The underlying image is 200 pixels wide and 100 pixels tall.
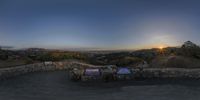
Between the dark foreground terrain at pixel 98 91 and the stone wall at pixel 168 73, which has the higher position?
the stone wall at pixel 168 73

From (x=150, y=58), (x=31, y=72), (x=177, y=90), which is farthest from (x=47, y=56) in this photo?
(x=177, y=90)

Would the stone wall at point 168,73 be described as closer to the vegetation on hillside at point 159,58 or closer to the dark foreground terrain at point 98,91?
the dark foreground terrain at point 98,91

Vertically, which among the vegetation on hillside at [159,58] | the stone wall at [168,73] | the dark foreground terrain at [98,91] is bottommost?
the dark foreground terrain at [98,91]

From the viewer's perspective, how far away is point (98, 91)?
51.4 ft

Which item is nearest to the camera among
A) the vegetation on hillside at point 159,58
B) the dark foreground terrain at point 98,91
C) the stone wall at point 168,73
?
the dark foreground terrain at point 98,91

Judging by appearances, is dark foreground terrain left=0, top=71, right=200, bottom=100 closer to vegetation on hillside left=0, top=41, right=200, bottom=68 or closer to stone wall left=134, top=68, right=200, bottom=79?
stone wall left=134, top=68, right=200, bottom=79

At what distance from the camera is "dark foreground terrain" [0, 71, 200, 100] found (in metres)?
13.9

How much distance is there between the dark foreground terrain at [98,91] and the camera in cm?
1385

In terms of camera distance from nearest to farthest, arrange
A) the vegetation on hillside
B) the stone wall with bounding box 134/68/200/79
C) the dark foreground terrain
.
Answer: the dark foreground terrain → the stone wall with bounding box 134/68/200/79 → the vegetation on hillside

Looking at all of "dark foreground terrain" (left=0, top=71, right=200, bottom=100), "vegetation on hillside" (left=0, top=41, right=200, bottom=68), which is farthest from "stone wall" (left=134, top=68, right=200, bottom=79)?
"vegetation on hillside" (left=0, top=41, right=200, bottom=68)

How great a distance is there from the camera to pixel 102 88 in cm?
1669

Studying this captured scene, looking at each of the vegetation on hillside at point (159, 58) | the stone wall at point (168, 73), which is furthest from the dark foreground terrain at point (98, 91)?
the vegetation on hillside at point (159, 58)

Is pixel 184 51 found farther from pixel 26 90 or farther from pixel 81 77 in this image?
pixel 26 90

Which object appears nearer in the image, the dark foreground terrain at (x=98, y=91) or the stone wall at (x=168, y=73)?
the dark foreground terrain at (x=98, y=91)
